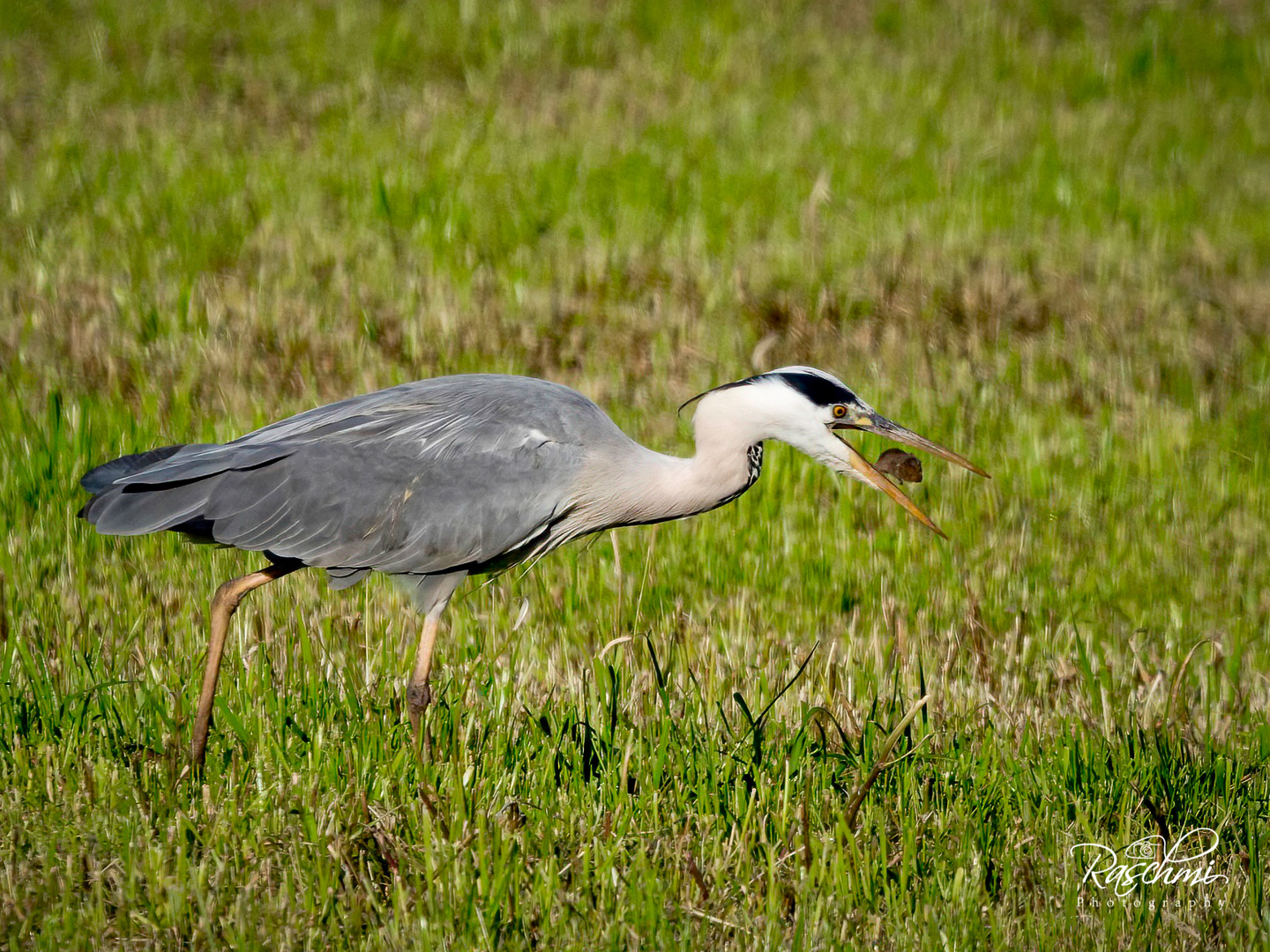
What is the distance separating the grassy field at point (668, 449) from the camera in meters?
3.57

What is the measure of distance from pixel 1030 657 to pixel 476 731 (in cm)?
206

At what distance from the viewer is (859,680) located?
183 inches

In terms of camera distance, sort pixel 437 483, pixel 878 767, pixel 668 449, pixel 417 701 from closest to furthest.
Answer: pixel 878 767 < pixel 417 701 < pixel 437 483 < pixel 668 449

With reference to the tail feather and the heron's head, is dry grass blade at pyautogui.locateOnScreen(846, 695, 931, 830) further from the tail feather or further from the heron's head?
the tail feather

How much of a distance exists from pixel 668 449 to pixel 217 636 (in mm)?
2621

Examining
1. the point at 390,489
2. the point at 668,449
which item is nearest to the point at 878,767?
the point at 390,489

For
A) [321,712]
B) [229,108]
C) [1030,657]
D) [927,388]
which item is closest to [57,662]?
[321,712]

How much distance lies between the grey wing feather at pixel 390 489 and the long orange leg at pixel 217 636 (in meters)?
0.11

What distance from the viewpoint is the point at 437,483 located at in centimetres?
450

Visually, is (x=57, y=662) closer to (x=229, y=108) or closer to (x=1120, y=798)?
(x=1120, y=798)

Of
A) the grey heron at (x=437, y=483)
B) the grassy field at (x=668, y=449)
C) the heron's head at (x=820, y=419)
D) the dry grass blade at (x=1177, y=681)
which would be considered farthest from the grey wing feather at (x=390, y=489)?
the dry grass blade at (x=1177, y=681)

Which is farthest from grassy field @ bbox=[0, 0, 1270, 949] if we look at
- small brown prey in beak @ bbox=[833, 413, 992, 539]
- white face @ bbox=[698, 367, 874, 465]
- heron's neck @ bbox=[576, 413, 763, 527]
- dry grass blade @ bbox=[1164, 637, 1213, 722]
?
white face @ bbox=[698, 367, 874, 465]

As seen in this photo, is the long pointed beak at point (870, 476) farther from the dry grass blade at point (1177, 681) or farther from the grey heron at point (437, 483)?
the dry grass blade at point (1177, 681)

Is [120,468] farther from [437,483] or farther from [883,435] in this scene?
[883,435]
